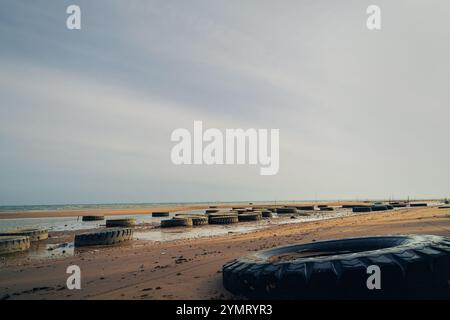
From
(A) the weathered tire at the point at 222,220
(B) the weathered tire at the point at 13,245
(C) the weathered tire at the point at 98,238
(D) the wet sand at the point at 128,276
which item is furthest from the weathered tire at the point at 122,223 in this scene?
(D) the wet sand at the point at 128,276

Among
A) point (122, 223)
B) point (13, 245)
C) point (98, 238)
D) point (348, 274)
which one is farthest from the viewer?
point (122, 223)

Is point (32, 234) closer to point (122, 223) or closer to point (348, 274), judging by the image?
point (122, 223)

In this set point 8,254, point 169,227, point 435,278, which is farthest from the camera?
point 169,227

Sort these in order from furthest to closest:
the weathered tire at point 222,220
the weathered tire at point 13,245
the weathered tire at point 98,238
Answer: the weathered tire at point 222,220, the weathered tire at point 98,238, the weathered tire at point 13,245

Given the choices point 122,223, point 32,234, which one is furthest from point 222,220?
point 32,234

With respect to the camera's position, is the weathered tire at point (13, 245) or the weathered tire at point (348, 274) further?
the weathered tire at point (13, 245)

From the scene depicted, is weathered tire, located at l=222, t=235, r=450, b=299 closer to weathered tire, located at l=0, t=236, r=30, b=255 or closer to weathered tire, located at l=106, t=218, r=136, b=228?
weathered tire, located at l=0, t=236, r=30, b=255

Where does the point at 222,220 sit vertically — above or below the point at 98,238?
below

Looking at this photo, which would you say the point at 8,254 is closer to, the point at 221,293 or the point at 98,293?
the point at 98,293

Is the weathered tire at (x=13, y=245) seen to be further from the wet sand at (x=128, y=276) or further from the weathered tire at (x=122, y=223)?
the weathered tire at (x=122, y=223)

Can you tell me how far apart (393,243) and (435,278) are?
1849 mm

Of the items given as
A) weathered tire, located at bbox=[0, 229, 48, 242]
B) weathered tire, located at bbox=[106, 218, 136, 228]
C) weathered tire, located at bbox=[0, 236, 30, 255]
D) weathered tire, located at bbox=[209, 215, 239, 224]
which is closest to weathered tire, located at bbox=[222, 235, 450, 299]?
weathered tire, located at bbox=[0, 236, 30, 255]
